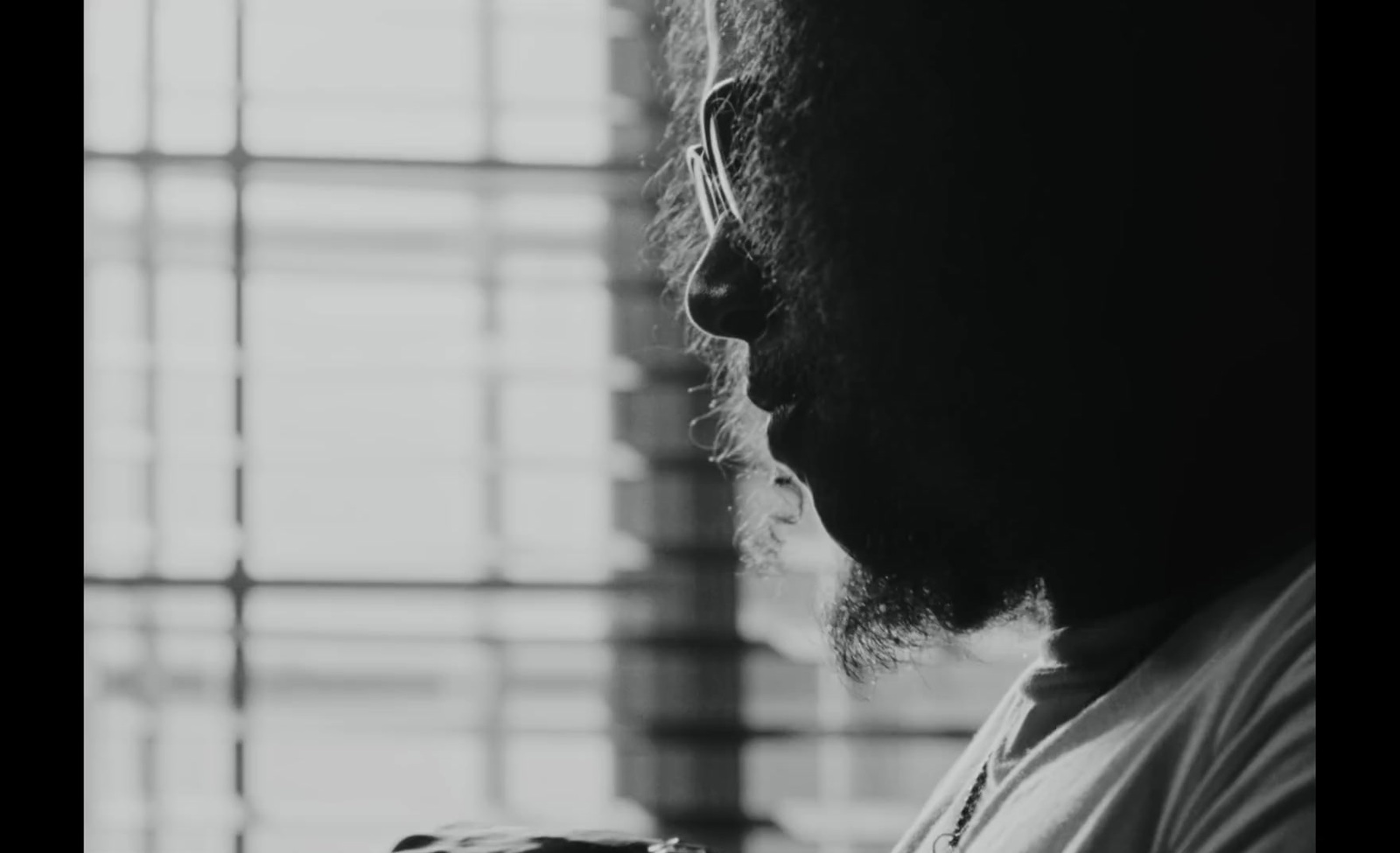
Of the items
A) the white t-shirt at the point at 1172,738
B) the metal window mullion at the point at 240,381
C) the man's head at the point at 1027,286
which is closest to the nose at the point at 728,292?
the man's head at the point at 1027,286

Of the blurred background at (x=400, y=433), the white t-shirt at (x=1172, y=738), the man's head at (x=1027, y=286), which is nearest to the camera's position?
the white t-shirt at (x=1172, y=738)

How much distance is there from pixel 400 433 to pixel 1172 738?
148 cm

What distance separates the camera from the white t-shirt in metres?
0.46

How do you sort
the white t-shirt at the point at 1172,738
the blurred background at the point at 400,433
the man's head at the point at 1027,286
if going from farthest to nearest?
1. the blurred background at the point at 400,433
2. the man's head at the point at 1027,286
3. the white t-shirt at the point at 1172,738

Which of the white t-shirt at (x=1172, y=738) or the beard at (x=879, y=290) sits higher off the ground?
the beard at (x=879, y=290)

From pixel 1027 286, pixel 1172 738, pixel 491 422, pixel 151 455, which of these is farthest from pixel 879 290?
pixel 151 455

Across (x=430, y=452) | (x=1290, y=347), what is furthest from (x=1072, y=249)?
(x=430, y=452)

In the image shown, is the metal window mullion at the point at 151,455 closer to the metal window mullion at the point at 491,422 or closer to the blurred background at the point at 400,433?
the blurred background at the point at 400,433

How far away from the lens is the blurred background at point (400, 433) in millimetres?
1787

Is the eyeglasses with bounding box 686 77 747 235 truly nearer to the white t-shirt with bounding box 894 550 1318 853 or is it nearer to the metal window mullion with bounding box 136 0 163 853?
the white t-shirt with bounding box 894 550 1318 853

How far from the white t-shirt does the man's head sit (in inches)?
1.3

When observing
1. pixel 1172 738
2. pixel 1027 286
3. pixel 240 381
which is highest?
pixel 240 381

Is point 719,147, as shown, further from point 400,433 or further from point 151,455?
point 151,455

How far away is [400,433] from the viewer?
6.04ft
